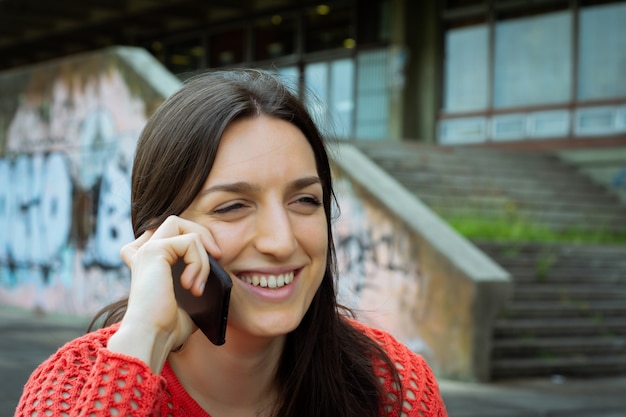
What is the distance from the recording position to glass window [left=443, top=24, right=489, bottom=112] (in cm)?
1844

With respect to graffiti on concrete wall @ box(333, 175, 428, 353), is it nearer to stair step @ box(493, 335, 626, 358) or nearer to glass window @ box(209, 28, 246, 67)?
stair step @ box(493, 335, 626, 358)

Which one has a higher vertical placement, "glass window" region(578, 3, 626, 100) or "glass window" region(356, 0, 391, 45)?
"glass window" region(356, 0, 391, 45)

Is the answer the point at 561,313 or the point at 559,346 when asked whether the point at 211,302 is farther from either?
the point at 561,313

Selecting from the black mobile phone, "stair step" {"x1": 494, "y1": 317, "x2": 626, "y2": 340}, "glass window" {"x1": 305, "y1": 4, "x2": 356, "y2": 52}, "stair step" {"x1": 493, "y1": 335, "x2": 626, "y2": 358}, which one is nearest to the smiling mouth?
the black mobile phone

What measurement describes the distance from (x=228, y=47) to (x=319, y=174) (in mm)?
21108

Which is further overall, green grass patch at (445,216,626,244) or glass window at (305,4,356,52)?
glass window at (305,4,356,52)

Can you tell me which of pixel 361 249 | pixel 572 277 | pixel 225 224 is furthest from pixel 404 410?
pixel 572 277

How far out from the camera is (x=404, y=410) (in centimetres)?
252

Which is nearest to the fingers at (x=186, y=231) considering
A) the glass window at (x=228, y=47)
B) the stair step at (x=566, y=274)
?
the stair step at (x=566, y=274)

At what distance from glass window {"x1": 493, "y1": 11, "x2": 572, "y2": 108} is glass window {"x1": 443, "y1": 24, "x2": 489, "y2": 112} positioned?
0.28 m

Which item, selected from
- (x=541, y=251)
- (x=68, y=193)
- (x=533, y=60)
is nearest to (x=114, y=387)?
(x=541, y=251)

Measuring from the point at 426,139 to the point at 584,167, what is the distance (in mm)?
3888

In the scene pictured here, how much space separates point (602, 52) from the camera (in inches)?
664

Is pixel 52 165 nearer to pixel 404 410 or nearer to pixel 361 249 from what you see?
pixel 361 249
